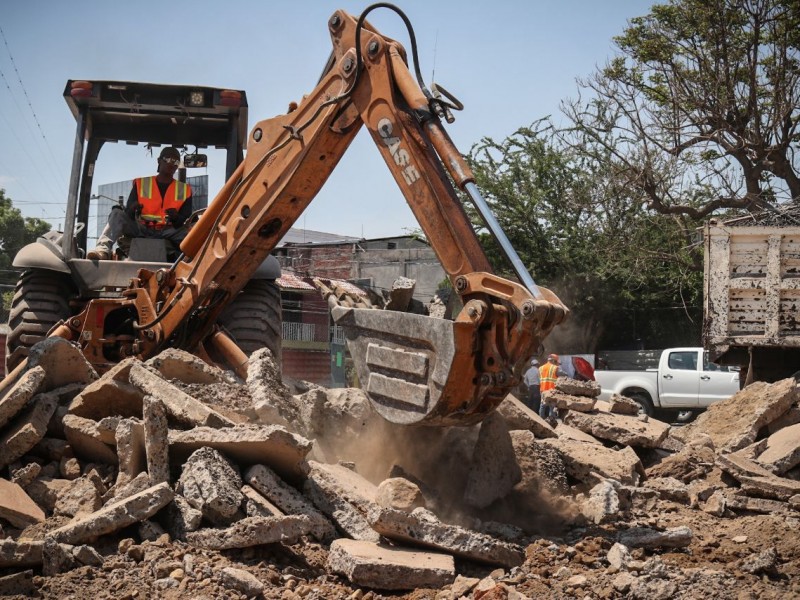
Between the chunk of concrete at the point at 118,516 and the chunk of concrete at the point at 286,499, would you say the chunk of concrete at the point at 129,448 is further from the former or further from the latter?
the chunk of concrete at the point at 286,499

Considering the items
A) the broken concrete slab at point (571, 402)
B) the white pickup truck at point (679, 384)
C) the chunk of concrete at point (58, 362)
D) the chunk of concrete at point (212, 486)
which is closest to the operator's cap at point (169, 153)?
the chunk of concrete at point (58, 362)

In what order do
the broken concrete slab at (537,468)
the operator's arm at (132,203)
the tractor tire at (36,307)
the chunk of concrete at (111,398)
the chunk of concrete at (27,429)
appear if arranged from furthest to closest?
the operator's arm at (132,203)
the tractor tire at (36,307)
the broken concrete slab at (537,468)
the chunk of concrete at (111,398)
the chunk of concrete at (27,429)

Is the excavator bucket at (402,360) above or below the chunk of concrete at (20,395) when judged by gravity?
above

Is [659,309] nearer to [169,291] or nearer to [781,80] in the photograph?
[781,80]

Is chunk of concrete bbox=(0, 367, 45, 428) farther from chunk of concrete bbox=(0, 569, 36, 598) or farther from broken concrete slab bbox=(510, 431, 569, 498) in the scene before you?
broken concrete slab bbox=(510, 431, 569, 498)

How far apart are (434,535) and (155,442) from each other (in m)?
1.65

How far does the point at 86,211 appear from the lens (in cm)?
830

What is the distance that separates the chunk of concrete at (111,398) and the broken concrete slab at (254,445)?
727 mm

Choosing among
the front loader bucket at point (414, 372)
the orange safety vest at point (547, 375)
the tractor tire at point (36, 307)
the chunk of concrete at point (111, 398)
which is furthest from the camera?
the orange safety vest at point (547, 375)

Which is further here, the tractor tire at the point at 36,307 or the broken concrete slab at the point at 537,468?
the tractor tire at the point at 36,307

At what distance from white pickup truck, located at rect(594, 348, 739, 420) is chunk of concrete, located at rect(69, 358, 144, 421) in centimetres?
1272

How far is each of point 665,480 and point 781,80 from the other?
499 inches

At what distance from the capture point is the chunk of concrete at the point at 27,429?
18.7 ft

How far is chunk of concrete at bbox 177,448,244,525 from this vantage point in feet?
15.6
